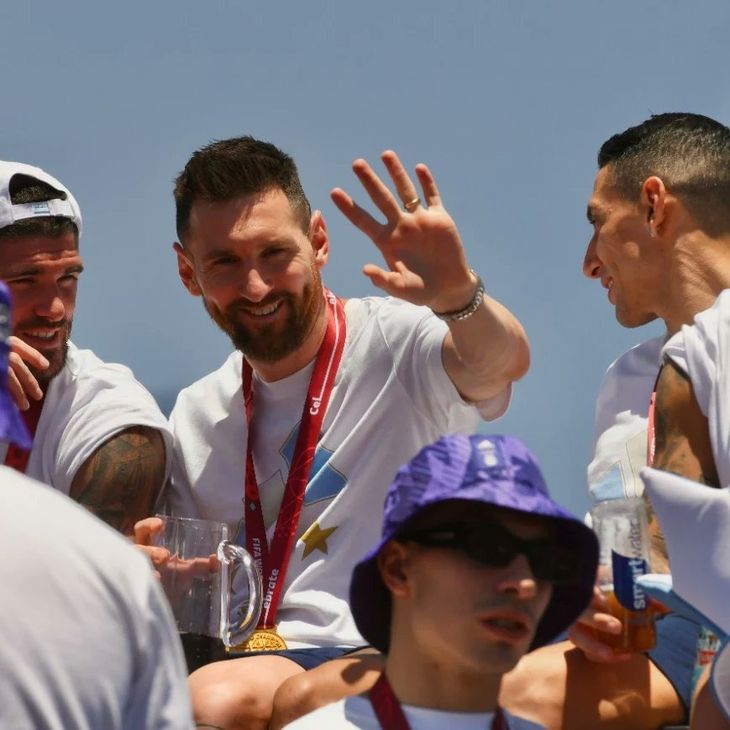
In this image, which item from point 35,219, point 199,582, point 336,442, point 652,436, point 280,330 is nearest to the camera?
point 652,436

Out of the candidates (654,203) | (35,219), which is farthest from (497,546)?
(35,219)

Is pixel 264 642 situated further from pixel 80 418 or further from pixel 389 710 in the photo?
pixel 389 710

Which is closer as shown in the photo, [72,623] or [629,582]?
[72,623]

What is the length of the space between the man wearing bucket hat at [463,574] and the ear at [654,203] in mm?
2329

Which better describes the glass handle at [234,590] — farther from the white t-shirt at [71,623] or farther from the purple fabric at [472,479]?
the white t-shirt at [71,623]

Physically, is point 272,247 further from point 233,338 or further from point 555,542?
point 555,542

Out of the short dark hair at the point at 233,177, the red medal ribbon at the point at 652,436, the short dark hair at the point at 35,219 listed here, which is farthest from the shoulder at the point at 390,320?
the short dark hair at the point at 35,219

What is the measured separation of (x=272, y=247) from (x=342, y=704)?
9.12 feet

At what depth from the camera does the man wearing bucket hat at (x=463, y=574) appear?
149 inches

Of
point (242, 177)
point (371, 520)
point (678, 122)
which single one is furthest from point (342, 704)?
point (678, 122)

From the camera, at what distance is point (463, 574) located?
382 centimetres

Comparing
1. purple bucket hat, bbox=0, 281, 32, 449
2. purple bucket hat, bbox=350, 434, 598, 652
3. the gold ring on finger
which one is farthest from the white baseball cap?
purple bucket hat, bbox=0, 281, 32, 449

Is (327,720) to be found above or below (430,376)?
below

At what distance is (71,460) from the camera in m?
6.34
